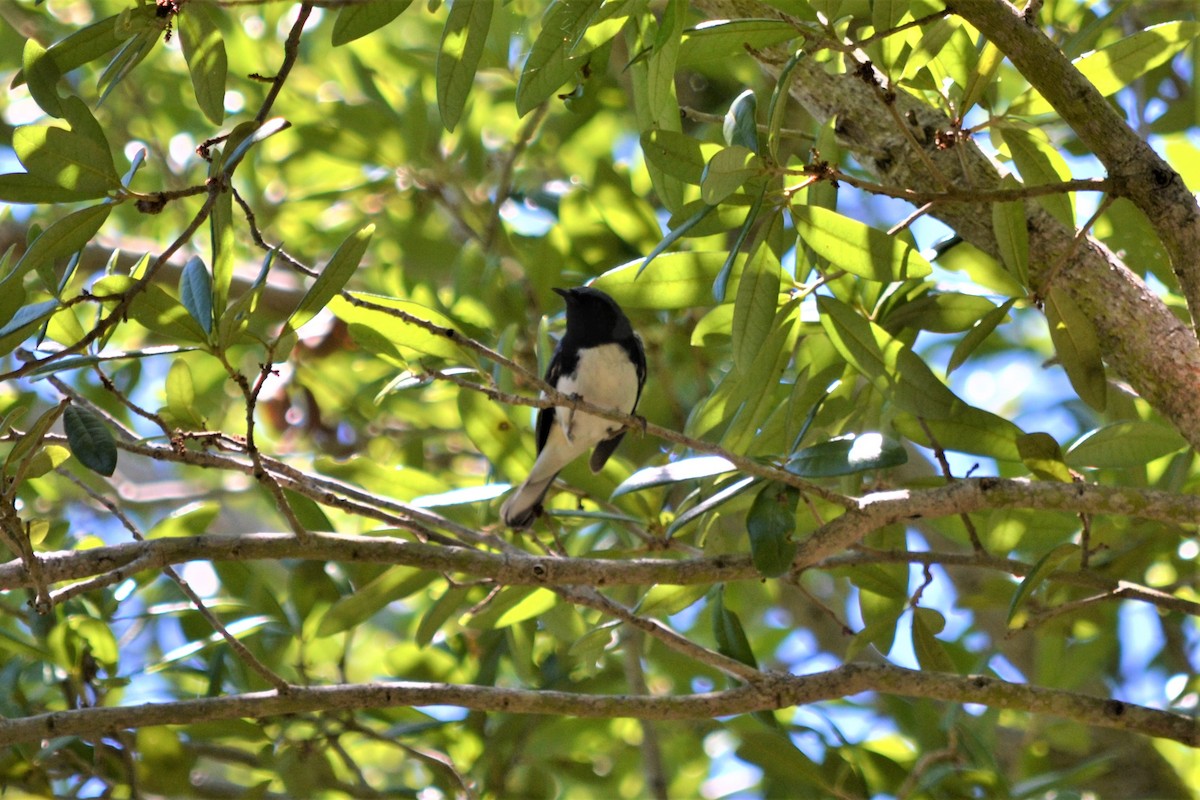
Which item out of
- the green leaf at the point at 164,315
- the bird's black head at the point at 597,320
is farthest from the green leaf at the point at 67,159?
the bird's black head at the point at 597,320

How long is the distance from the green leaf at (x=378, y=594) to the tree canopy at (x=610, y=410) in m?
0.02

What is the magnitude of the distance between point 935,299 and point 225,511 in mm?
4989

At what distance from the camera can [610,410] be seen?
8.71ft

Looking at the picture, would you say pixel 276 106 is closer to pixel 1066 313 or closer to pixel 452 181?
pixel 452 181

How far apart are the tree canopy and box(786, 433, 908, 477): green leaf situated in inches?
0.4

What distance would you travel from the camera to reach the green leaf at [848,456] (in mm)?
2332

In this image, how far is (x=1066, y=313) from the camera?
231cm

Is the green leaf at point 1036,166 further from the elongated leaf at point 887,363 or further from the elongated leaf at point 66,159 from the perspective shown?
the elongated leaf at point 66,159

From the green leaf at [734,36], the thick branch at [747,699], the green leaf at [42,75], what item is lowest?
the thick branch at [747,699]

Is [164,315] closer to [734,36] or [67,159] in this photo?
[67,159]

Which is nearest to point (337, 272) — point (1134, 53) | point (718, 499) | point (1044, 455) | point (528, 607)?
point (718, 499)

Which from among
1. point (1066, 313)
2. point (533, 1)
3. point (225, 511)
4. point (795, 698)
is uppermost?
point (533, 1)

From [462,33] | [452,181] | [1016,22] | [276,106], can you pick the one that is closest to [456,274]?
[452,181]

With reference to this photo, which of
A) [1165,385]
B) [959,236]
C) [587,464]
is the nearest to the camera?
[1165,385]
